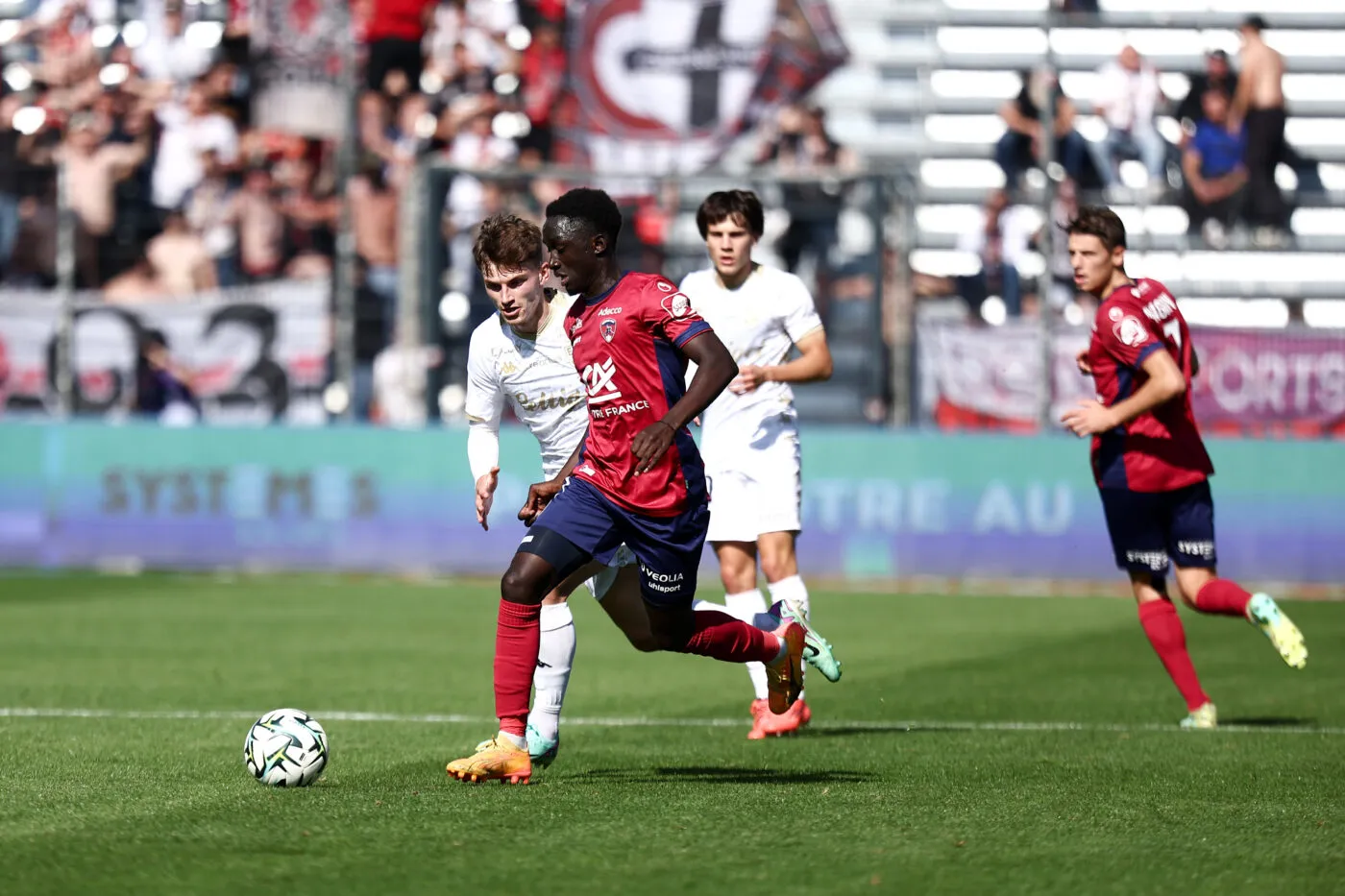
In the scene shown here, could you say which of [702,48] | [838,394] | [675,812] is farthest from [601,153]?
[675,812]

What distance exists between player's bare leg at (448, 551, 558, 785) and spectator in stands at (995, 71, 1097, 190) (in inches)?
472

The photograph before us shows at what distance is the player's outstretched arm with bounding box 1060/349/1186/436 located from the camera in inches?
323

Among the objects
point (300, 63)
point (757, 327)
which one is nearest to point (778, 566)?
point (757, 327)

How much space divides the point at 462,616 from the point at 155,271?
6.51 m

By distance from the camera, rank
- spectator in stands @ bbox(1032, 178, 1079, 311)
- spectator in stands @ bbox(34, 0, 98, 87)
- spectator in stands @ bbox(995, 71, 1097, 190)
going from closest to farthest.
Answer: spectator in stands @ bbox(1032, 178, 1079, 311) → spectator in stands @ bbox(995, 71, 1097, 190) → spectator in stands @ bbox(34, 0, 98, 87)

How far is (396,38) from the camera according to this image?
64.2ft

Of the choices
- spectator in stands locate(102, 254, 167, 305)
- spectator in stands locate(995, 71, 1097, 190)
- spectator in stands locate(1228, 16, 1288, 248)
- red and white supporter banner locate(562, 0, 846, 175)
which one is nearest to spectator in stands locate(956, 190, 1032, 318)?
spectator in stands locate(995, 71, 1097, 190)

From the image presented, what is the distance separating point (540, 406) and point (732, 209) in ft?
5.52

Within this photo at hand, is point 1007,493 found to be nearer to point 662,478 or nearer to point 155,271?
point 155,271

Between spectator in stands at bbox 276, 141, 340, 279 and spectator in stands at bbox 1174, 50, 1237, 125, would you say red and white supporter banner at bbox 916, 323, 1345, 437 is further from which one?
spectator in stands at bbox 276, 141, 340, 279

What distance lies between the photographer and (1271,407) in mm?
16562

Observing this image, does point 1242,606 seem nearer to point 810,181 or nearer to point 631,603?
point 631,603

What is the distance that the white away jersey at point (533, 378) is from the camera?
7.30 meters

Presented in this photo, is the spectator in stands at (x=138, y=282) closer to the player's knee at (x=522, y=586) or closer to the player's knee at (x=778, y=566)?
the player's knee at (x=778, y=566)
